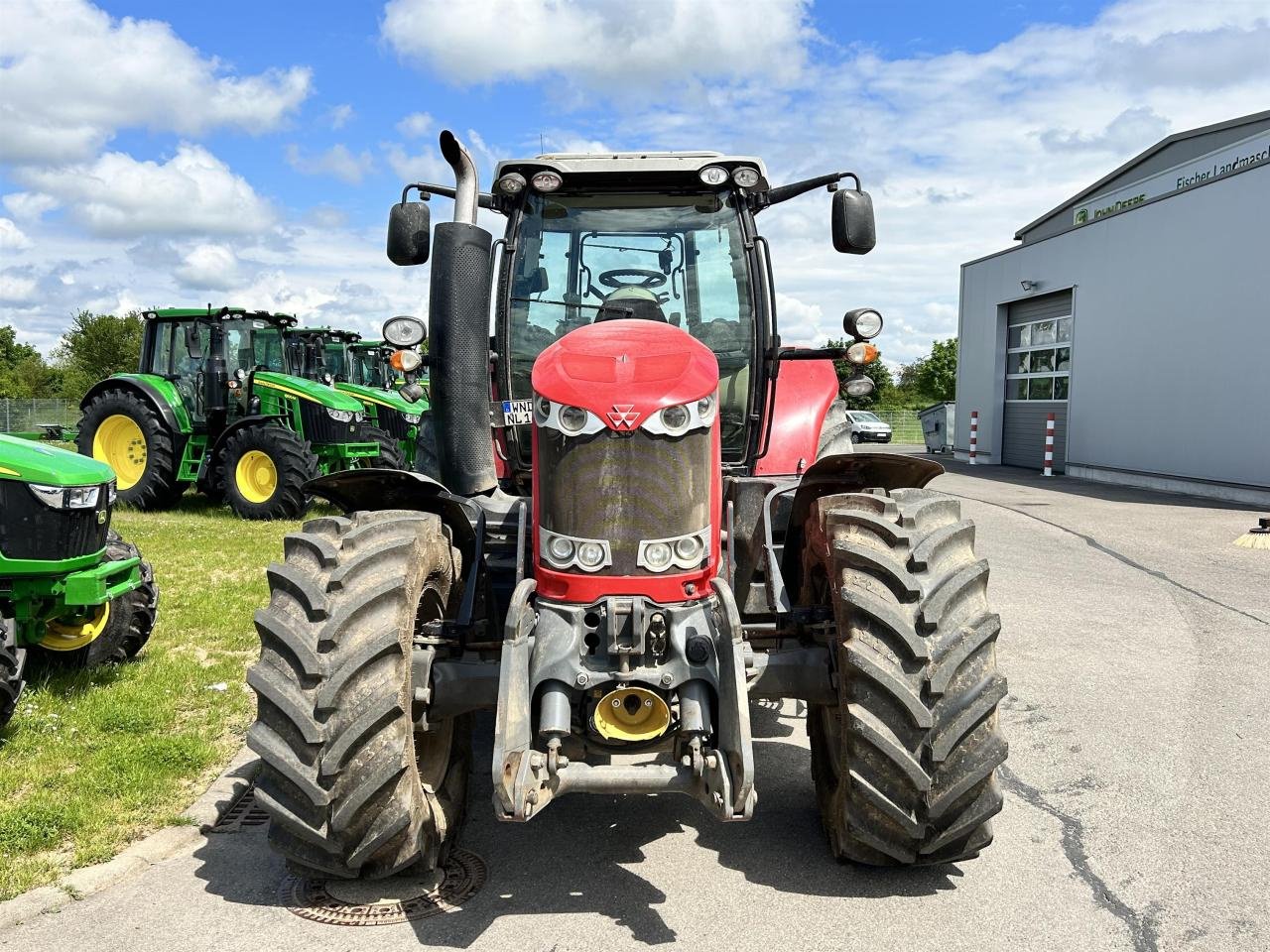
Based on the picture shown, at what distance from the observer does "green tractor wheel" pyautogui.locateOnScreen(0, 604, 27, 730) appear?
14.9ft

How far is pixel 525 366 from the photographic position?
481cm

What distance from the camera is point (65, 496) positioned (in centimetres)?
525

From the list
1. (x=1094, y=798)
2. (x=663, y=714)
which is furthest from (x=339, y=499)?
(x=1094, y=798)

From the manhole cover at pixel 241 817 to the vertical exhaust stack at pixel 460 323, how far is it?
164 cm

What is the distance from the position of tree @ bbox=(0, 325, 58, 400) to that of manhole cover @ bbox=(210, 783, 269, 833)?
190 feet

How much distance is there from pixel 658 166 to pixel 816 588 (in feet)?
6.51

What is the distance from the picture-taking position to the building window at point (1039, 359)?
23.0 meters

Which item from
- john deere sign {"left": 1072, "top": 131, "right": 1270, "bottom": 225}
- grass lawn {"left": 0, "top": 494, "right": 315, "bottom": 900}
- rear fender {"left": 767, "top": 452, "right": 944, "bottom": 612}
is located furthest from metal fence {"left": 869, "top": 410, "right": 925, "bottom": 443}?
rear fender {"left": 767, "top": 452, "right": 944, "bottom": 612}

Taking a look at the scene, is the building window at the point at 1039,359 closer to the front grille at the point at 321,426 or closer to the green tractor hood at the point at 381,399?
the green tractor hood at the point at 381,399

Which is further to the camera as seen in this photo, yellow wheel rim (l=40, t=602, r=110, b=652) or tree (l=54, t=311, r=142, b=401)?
tree (l=54, t=311, r=142, b=401)

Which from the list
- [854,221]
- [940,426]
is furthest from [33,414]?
[854,221]

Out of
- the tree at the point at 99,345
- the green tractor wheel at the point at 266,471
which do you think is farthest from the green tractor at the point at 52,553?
the tree at the point at 99,345

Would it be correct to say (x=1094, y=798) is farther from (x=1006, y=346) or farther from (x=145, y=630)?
(x=1006, y=346)

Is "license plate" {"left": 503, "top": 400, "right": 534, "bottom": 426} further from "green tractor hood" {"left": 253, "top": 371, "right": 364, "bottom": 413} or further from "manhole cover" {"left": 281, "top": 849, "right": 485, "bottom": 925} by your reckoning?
"green tractor hood" {"left": 253, "top": 371, "right": 364, "bottom": 413}
